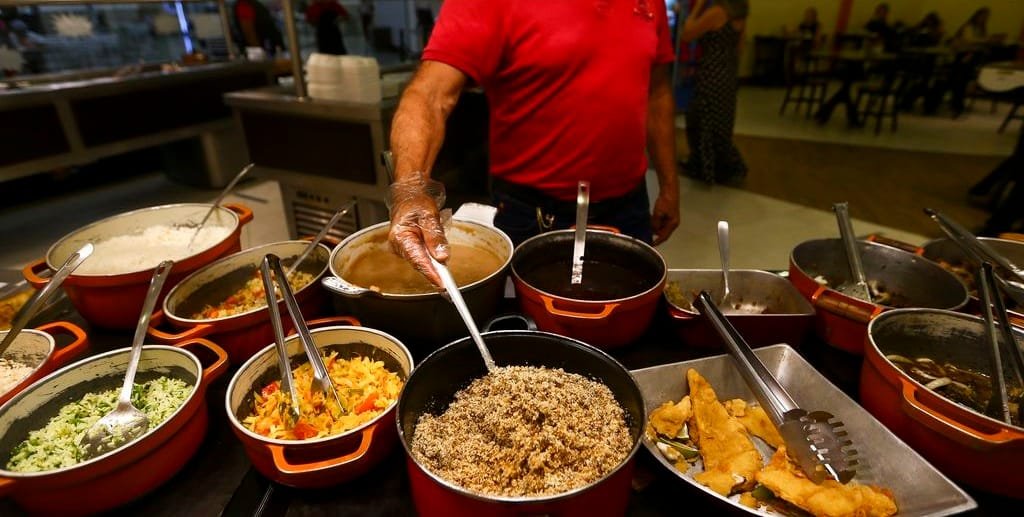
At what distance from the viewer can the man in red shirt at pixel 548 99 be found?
1500mm

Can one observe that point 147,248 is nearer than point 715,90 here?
Yes

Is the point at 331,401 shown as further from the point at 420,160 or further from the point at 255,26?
the point at 255,26

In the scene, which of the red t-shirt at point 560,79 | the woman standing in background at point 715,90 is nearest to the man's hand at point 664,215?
the red t-shirt at point 560,79

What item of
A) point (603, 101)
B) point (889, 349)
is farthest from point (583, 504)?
point (603, 101)

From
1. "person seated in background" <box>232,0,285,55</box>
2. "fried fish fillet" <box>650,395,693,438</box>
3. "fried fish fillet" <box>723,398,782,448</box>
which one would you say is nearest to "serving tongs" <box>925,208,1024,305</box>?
"fried fish fillet" <box>723,398,782,448</box>

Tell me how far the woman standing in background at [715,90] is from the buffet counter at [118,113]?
442 cm

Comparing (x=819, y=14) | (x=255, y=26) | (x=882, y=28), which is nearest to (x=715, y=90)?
(x=255, y=26)

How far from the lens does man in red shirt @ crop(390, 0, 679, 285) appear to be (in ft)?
4.92

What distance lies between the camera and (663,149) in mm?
2135

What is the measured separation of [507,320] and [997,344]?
0.87 metres

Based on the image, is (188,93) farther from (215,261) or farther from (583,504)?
(583,504)

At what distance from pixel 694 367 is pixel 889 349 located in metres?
0.38

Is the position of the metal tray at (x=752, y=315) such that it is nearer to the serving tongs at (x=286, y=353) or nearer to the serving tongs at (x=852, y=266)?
the serving tongs at (x=852, y=266)

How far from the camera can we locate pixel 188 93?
4.86 m
